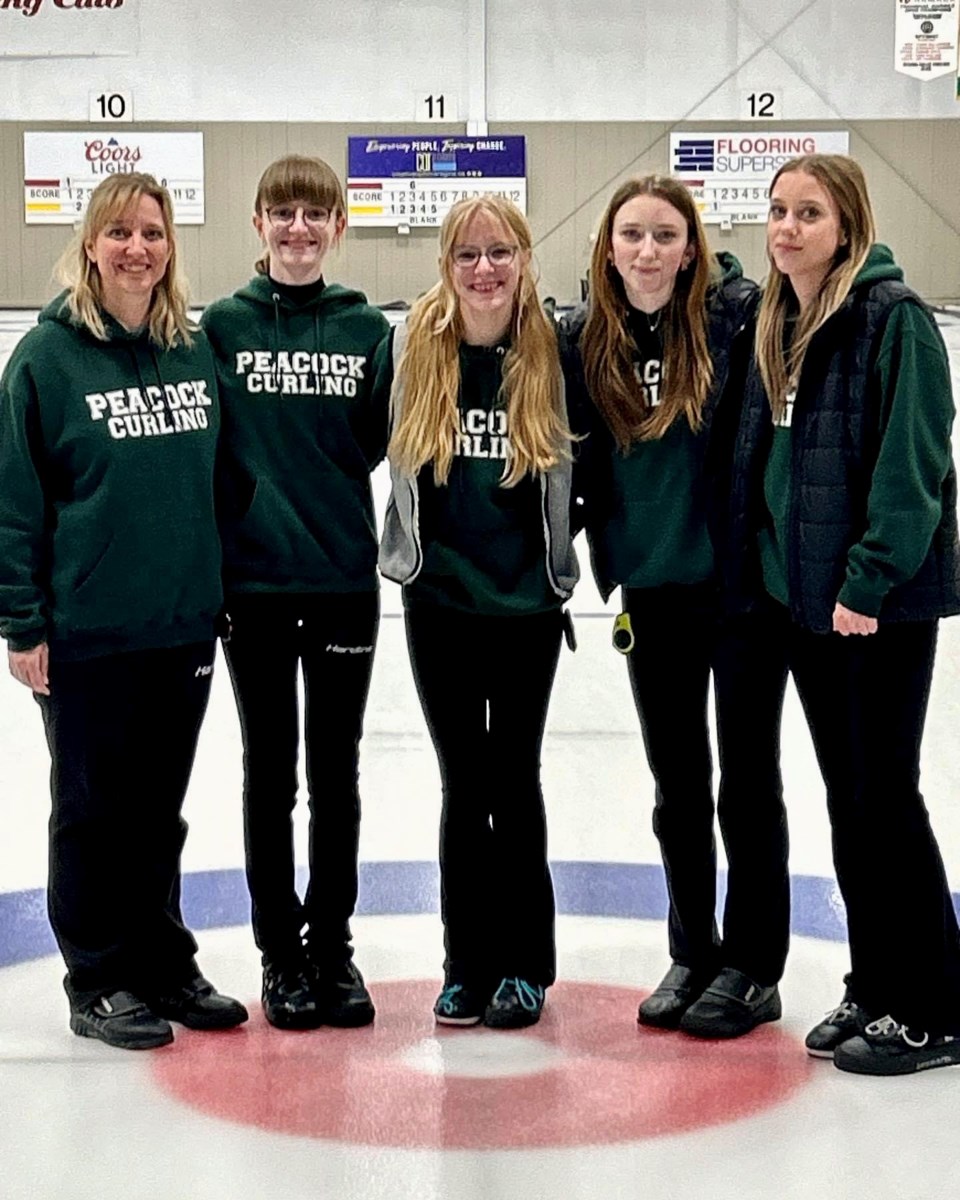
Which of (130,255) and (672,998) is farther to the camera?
(672,998)

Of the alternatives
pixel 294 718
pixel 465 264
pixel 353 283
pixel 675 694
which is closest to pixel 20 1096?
pixel 294 718

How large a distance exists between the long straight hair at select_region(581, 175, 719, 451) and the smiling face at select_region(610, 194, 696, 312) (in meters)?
0.02

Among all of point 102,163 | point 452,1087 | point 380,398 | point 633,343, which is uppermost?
point 102,163

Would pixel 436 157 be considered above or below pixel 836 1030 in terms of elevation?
above

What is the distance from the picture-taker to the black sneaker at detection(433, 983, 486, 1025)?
11.1 feet

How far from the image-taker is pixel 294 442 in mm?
3352

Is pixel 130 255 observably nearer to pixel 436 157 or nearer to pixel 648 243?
pixel 648 243

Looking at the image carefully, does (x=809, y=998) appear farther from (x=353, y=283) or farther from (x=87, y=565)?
(x=353, y=283)

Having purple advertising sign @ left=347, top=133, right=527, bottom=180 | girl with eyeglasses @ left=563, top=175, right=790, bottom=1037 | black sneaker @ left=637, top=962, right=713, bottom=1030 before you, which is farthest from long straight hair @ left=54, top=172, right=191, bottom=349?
purple advertising sign @ left=347, top=133, right=527, bottom=180

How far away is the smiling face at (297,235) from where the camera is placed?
10.9 ft

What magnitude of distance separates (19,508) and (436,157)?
1648 cm

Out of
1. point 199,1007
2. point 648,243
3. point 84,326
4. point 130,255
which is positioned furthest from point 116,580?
point 648,243

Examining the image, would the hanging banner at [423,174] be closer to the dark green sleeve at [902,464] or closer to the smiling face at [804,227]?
the smiling face at [804,227]

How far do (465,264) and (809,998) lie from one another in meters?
1.54
